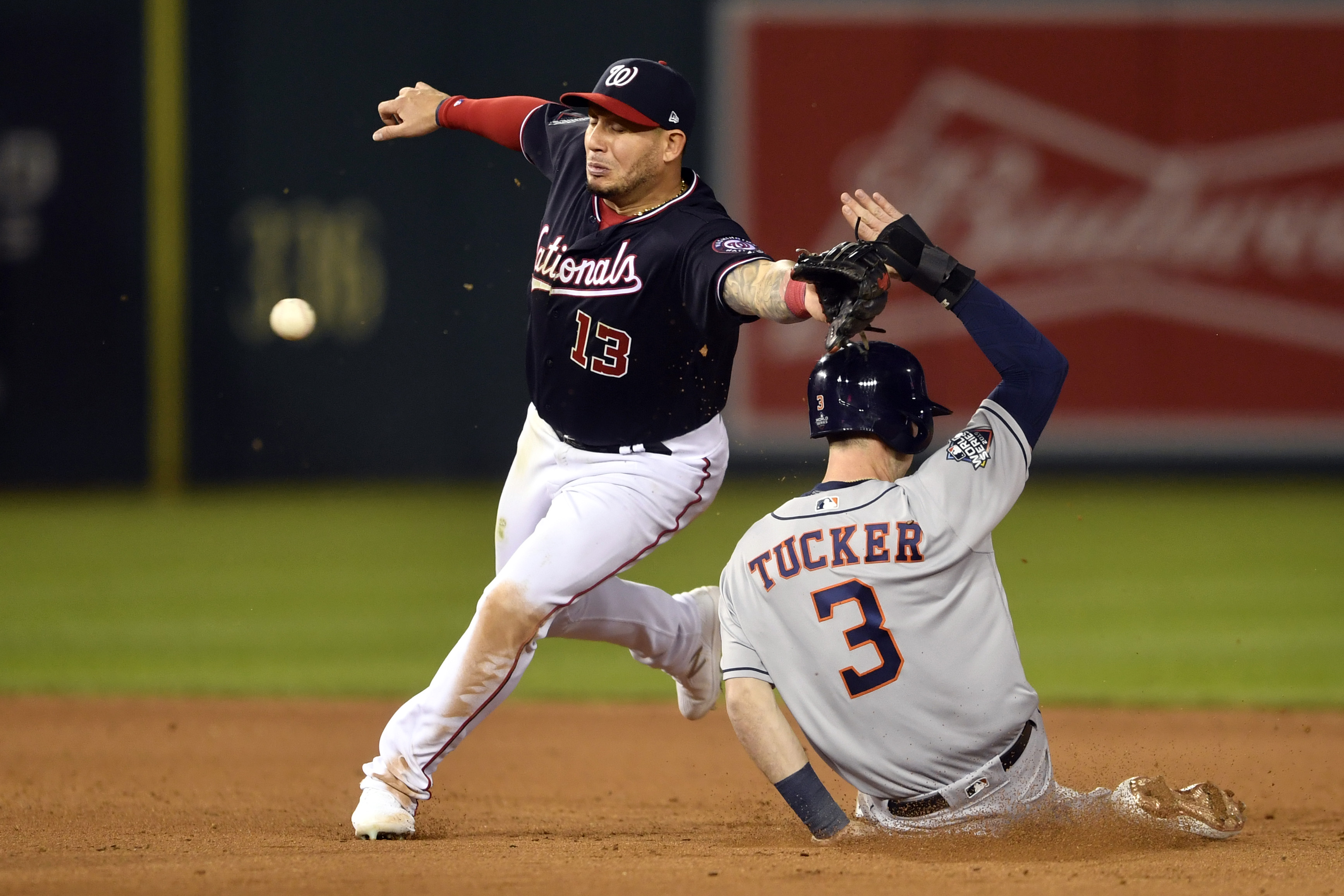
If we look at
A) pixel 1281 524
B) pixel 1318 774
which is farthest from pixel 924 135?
pixel 1318 774

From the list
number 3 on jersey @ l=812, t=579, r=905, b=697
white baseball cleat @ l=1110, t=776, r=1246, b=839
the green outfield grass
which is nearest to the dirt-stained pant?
number 3 on jersey @ l=812, t=579, r=905, b=697

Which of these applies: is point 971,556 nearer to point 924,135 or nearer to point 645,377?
point 645,377

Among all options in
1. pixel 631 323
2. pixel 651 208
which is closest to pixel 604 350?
pixel 631 323

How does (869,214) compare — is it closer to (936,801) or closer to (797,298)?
(797,298)

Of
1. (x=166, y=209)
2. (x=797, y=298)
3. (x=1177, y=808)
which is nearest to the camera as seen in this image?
(x=797, y=298)

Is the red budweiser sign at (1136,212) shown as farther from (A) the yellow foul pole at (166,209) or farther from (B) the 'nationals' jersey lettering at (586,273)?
(B) the 'nationals' jersey lettering at (586,273)

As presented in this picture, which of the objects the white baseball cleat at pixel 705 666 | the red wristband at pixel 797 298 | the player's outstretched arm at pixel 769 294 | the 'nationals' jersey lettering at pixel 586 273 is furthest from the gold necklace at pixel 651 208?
the white baseball cleat at pixel 705 666
